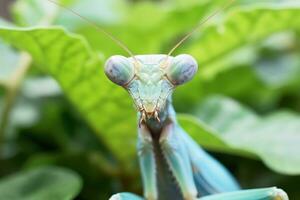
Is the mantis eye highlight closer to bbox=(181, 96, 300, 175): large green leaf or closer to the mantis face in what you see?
the mantis face

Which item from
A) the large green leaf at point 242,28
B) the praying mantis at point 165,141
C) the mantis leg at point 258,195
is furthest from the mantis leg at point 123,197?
the large green leaf at point 242,28

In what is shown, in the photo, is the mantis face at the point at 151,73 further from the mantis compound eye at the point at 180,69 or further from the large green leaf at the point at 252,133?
the large green leaf at the point at 252,133

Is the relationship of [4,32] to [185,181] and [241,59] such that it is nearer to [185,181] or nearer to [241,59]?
[185,181]

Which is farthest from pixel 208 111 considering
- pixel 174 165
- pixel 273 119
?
pixel 174 165

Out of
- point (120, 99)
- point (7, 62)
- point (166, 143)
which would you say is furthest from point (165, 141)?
point (7, 62)

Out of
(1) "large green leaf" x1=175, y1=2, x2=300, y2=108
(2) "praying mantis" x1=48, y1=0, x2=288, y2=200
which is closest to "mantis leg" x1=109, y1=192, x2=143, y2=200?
(2) "praying mantis" x1=48, y1=0, x2=288, y2=200

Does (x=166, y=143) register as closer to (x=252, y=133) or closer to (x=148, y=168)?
(x=148, y=168)

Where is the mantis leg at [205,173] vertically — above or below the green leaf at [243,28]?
below
